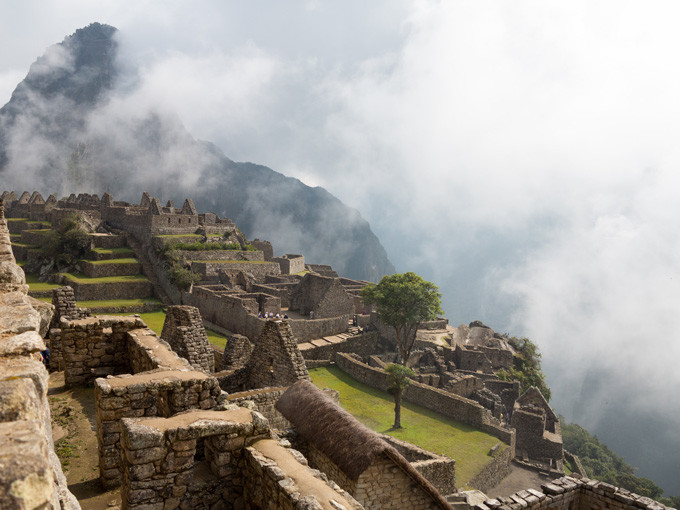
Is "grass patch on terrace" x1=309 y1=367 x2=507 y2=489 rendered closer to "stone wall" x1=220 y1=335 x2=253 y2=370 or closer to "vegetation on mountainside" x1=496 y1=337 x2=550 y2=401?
"stone wall" x1=220 y1=335 x2=253 y2=370

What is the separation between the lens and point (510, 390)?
3041cm

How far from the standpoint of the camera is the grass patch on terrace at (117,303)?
2948 centimetres

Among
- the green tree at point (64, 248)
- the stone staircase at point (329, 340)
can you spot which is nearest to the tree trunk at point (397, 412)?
the stone staircase at point (329, 340)

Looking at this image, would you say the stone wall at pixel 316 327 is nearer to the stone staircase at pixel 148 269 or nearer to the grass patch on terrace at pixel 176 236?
the stone staircase at pixel 148 269

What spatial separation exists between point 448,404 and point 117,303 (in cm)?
2419

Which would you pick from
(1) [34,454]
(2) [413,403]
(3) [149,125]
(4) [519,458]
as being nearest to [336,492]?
(1) [34,454]

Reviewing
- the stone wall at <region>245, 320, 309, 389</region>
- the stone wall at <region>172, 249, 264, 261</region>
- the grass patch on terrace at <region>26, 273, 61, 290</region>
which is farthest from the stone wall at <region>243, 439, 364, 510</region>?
the stone wall at <region>172, 249, 264, 261</region>

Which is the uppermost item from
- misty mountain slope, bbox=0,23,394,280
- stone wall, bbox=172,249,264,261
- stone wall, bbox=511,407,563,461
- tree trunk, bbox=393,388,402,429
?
misty mountain slope, bbox=0,23,394,280

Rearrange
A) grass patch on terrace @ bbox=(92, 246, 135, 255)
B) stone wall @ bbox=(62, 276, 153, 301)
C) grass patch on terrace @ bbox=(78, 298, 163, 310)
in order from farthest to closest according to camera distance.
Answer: grass patch on terrace @ bbox=(92, 246, 135, 255) < stone wall @ bbox=(62, 276, 153, 301) < grass patch on terrace @ bbox=(78, 298, 163, 310)

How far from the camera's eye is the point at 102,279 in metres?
33.7

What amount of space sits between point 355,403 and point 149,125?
16715cm

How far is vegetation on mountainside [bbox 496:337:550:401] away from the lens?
112ft

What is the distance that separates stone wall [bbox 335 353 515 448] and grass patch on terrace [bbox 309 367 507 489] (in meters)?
0.36

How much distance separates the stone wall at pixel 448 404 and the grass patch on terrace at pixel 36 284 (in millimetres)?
23048
